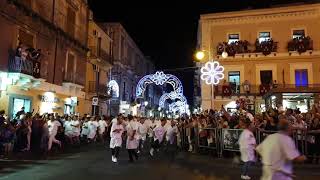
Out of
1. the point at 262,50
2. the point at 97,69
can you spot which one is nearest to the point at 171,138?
the point at 262,50

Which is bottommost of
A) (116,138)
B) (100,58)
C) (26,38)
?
(116,138)

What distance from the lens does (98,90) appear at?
37156mm

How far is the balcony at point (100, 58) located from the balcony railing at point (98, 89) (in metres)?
2.11

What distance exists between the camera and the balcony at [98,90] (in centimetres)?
3575

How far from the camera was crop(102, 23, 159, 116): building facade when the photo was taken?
1884 inches

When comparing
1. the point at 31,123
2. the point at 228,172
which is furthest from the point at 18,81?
the point at 228,172

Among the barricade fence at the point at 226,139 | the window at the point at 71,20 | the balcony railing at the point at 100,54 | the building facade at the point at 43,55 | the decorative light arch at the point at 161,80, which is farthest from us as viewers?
the balcony railing at the point at 100,54

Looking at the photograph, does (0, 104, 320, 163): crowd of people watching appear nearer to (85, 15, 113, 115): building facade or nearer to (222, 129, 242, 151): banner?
(222, 129, 242, 151): banner

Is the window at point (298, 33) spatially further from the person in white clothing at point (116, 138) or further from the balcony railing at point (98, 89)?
the person in white clothing at point (116, 138)

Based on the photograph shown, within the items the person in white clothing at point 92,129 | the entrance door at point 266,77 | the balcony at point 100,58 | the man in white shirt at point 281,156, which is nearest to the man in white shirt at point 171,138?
the person in white clothing at point 92,129

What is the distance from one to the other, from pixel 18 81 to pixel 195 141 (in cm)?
1064

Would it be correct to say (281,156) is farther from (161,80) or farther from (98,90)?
(98,90)

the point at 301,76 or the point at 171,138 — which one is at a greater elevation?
the point at 301,76

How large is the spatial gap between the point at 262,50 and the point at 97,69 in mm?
15740
